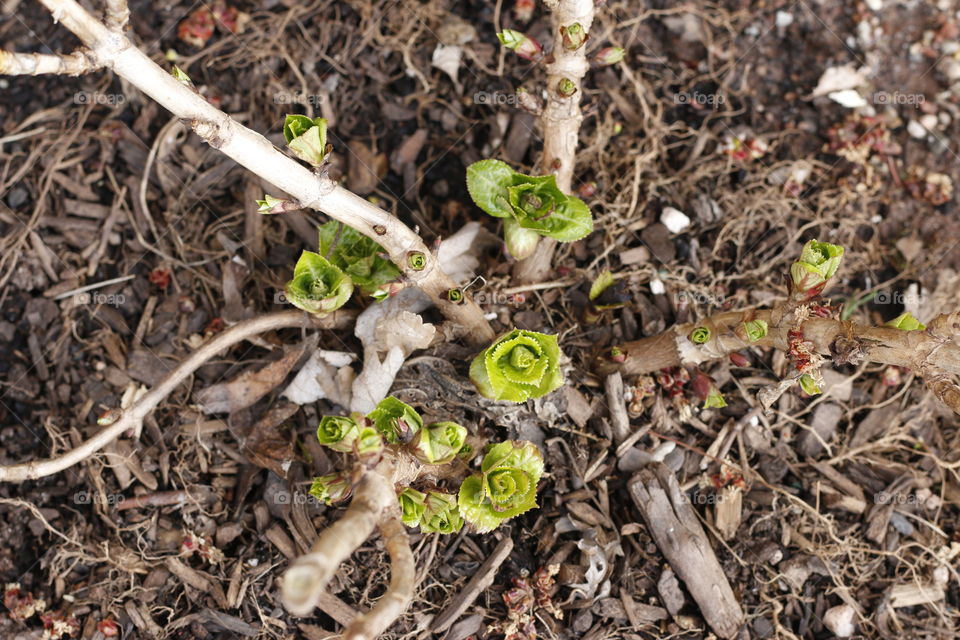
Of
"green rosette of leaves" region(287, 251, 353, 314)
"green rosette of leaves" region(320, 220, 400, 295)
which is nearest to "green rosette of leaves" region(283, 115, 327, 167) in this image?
"green rosette of leaves" region(287, 251, 353, 314)

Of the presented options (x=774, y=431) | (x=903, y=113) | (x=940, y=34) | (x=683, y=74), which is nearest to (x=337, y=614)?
(x=774, y=431)

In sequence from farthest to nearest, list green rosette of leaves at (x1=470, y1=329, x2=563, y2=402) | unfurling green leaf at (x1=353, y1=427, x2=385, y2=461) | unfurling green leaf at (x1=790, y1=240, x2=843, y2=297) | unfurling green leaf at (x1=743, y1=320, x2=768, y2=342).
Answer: green rosette of leaves at (x1=470, y1=329, x2=563, y2=402), unfurling green leaf at (x1=743, y1=320, x2=768, y2=342), unfurling green leaf at (x1=790, y1=240, x2=843, y2=297), unfurling green leaf at (x1=353, y1=427, x2=385, y2=461)

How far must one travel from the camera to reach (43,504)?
2.42 m

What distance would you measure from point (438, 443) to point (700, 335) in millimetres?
797

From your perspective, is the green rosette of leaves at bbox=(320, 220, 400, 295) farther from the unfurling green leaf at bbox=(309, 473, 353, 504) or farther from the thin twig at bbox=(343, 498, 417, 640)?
the thin twig at bbox=(343, 498, 417, 640)

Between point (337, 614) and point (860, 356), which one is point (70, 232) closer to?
point (337, 614)

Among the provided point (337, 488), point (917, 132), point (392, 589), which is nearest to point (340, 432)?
point (337, 488)

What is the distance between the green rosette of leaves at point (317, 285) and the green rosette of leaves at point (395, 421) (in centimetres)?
31

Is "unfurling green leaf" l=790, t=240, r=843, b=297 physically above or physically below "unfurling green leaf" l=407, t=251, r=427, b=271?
above

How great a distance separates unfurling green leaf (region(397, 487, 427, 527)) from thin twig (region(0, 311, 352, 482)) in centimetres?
60

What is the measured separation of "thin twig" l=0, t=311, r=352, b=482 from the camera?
209 centimetres

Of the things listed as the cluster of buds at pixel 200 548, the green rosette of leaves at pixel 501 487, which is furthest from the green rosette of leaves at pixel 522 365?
the cluster of buds at pixel 200 548

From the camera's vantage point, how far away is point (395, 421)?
192cm

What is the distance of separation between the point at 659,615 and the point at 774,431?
2.35 feet
